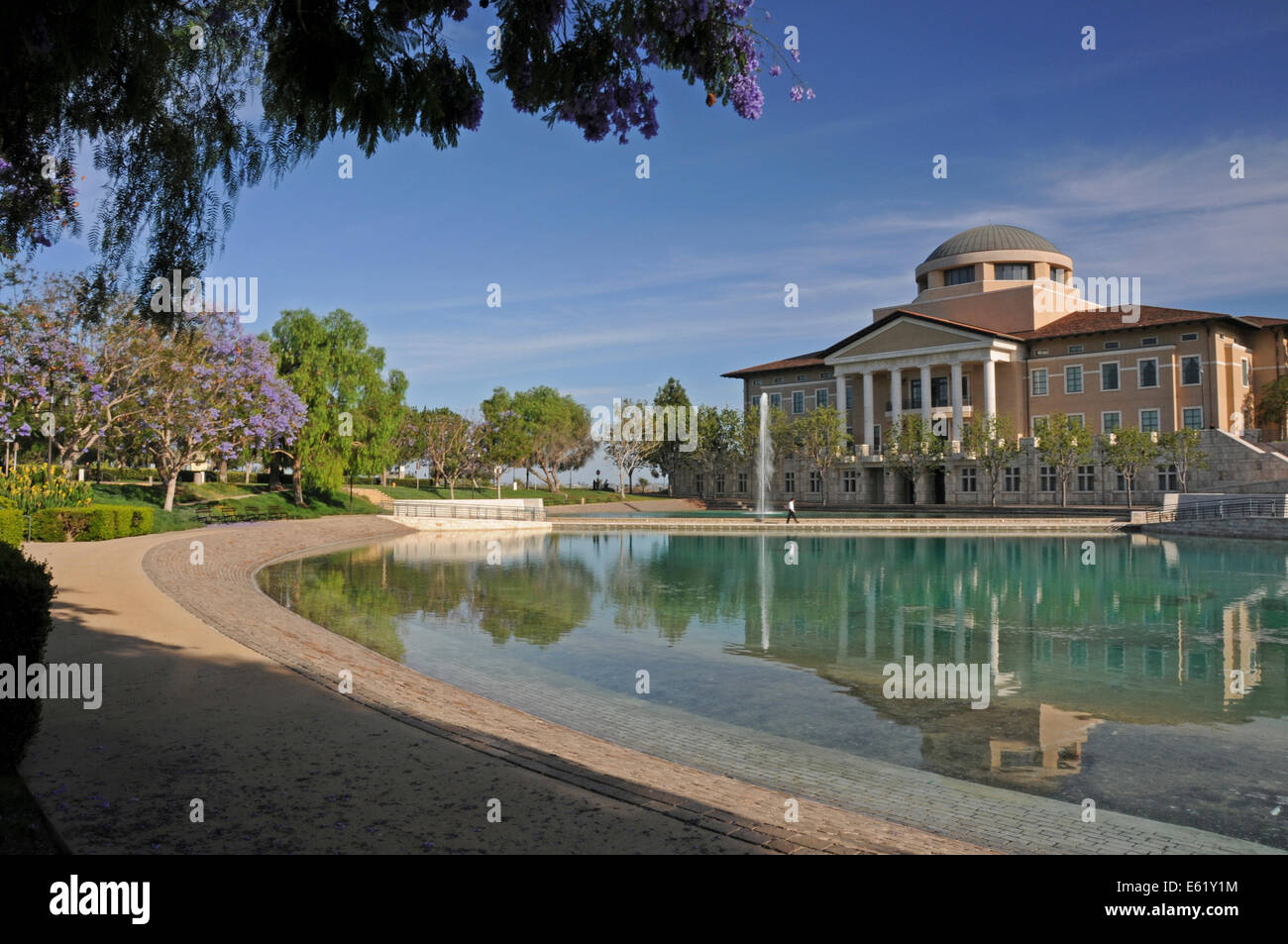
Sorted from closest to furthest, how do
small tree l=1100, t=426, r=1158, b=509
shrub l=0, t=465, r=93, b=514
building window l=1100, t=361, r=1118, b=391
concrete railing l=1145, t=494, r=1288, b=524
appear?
shrub l=0, t=465, r=93, b=514 < concrete railing l=1145, t=494, r=1288, b=524 < small tree l=1100, t=426, r=1158, b=509 < building window l=1100, t=361, r=1118, b=391

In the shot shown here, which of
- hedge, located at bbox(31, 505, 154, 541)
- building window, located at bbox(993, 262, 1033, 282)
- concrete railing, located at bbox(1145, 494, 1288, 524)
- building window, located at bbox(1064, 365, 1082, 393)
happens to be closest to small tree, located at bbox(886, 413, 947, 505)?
building window, located at bbox(1064, 365, 1082, 393)

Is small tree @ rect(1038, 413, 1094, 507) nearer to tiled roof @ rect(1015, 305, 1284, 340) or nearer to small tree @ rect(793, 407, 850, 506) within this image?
tiled roof @ rect(1015, 305, 1284, 340)

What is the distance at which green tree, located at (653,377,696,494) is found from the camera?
83.9 metres

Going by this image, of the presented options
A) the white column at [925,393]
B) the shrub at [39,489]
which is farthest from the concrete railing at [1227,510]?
the shrub at [39,489]

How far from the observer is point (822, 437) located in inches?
2603

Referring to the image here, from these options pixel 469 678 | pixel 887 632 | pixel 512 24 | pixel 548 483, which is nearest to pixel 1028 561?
pixel 887 632

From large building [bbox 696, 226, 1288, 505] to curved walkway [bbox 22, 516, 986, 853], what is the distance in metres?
56.2

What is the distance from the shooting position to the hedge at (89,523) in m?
25.0

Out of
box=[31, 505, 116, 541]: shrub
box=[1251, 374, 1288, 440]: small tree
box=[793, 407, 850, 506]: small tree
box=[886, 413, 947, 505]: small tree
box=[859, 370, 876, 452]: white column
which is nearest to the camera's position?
box=[31, 505, 116, 541]: shrub

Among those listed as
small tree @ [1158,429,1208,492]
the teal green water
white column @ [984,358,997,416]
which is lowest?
the teal green water

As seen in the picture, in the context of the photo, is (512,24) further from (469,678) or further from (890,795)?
(469,678)

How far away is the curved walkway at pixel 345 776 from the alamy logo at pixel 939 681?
4.43 meters

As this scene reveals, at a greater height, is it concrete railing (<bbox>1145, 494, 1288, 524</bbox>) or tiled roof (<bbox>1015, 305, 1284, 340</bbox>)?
tiled roof (<bbox>1015, 305, 1284, 340</bbox>)
